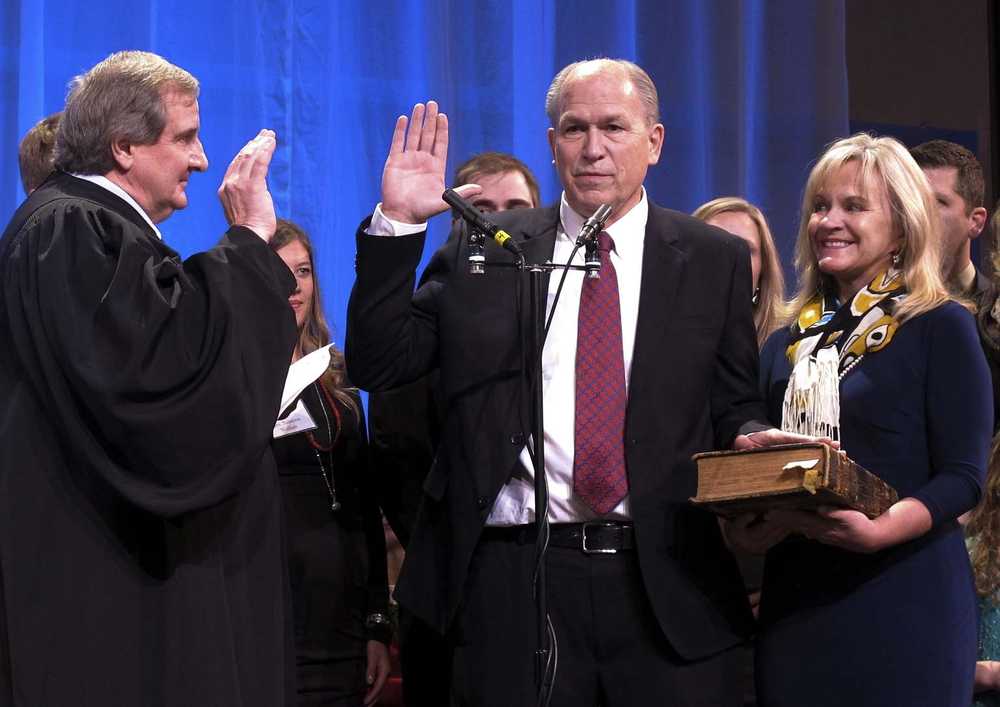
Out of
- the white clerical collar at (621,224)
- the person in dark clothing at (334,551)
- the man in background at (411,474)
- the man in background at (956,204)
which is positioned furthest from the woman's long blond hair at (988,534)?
the person in dark clothing at (334,551)

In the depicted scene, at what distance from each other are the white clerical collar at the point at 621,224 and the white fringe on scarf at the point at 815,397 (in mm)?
423

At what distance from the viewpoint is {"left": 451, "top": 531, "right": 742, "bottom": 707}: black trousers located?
2.47 m

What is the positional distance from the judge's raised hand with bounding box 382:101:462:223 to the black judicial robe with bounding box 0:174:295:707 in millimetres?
332

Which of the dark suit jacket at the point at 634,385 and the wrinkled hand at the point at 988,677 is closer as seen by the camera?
the dark suit jacket at the point at 634,385

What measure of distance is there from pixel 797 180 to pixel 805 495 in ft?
9.61

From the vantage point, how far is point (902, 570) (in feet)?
8.36

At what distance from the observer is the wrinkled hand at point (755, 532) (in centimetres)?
255

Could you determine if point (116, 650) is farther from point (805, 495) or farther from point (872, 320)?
point (872, 320)

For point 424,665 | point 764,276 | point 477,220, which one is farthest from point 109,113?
point 764,276

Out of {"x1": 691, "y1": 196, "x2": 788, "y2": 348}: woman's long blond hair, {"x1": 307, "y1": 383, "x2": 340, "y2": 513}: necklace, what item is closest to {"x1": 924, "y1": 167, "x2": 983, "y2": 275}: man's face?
{"x1": 691, "y1": 196, "x2": 788, "y2": 348}: woman's long blond hair

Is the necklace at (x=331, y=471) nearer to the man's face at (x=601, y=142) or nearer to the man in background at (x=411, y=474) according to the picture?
the man in background at (x=411, y=474)

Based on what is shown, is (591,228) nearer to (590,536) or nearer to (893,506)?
(590,536)

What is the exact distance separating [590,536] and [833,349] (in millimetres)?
612

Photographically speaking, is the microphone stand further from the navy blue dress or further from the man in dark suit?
the navy blue dress
